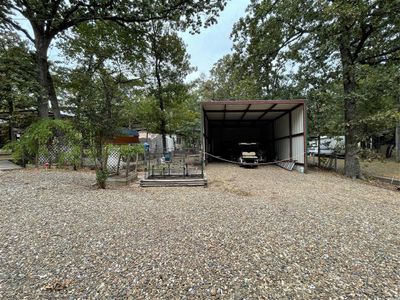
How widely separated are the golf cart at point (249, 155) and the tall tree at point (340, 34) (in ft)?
14.9

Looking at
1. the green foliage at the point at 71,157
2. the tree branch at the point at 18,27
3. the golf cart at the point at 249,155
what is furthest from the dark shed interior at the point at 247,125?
the tree branch at the point at 18,27

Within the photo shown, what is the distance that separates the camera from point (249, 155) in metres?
12.0

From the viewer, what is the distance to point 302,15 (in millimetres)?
9133

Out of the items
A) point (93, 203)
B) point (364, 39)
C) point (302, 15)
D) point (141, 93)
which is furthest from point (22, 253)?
point (141, 93)

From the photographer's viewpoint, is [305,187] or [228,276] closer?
[228,276]

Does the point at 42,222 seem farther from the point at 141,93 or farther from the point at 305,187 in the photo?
the point at 141,93

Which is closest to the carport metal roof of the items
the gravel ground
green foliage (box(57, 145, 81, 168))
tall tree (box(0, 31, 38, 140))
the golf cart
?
the golf cart

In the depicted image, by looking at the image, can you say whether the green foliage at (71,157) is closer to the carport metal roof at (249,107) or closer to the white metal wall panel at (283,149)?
the carport metal roof at (249,107)

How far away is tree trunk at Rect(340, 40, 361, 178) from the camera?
8720 millimetres

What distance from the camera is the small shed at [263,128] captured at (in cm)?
1046

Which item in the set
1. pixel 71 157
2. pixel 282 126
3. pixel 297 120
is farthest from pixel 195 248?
pixel 282 126

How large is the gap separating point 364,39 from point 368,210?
331 inches

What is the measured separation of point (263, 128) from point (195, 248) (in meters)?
17.1

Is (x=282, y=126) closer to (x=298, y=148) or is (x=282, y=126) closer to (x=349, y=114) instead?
(x=298, y=148)
